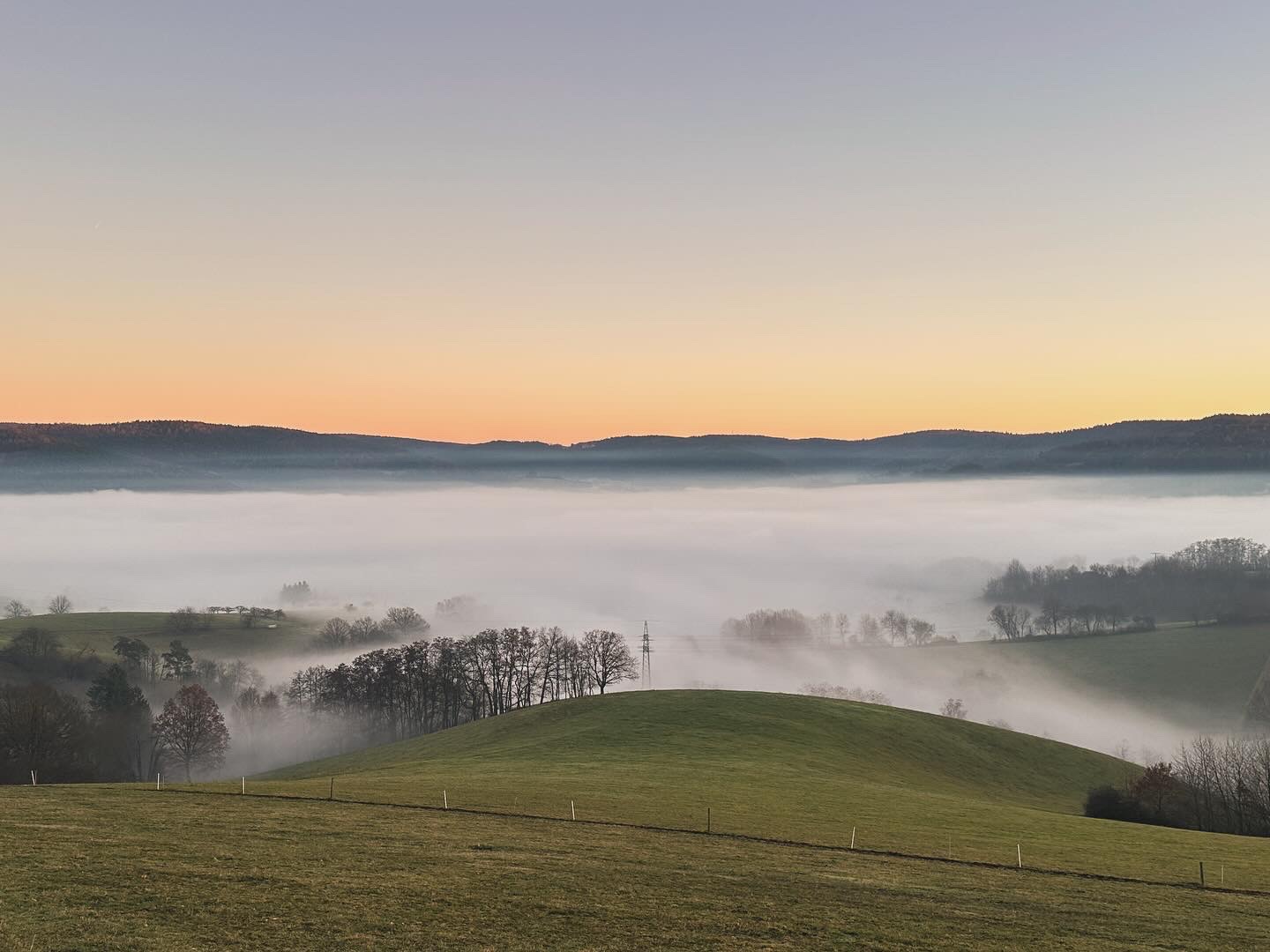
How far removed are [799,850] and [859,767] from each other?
135 feet

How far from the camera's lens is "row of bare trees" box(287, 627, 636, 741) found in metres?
154

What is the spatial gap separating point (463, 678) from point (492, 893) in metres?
127

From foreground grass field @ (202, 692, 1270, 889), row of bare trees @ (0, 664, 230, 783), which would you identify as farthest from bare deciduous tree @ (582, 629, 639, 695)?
row of bare trees @ (0, 664, 230, 783)

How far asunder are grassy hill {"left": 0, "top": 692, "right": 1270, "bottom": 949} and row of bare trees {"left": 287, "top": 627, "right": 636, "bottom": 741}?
86.5m

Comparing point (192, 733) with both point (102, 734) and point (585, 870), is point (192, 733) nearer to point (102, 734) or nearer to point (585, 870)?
point (102, 734)

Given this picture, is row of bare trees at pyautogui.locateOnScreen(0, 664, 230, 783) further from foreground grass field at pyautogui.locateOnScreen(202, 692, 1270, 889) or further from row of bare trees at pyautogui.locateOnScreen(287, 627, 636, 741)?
foreground grass field at pyautogui.locateOnScreen(202, 692, 1270, 889)

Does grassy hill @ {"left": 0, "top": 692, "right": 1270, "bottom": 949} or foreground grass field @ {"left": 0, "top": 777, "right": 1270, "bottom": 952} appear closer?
foreground grass field @ {"left": 0, "top": 777, "right": 1270, "bottom": 952}

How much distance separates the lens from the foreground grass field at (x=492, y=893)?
26.2m

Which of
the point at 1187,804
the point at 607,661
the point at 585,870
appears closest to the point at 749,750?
the point at 1187,804

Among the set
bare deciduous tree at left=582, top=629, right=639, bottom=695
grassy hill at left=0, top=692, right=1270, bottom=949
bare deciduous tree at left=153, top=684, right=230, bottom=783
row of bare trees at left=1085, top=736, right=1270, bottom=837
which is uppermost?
grassy hill at left=0, top=692, right=1270, bottom=949

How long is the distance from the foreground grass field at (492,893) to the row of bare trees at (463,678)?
111514mm

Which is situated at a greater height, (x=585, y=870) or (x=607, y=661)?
(x=585, y=870)

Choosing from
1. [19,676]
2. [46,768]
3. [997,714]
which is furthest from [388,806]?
[997,714]

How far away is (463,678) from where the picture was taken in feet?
504
